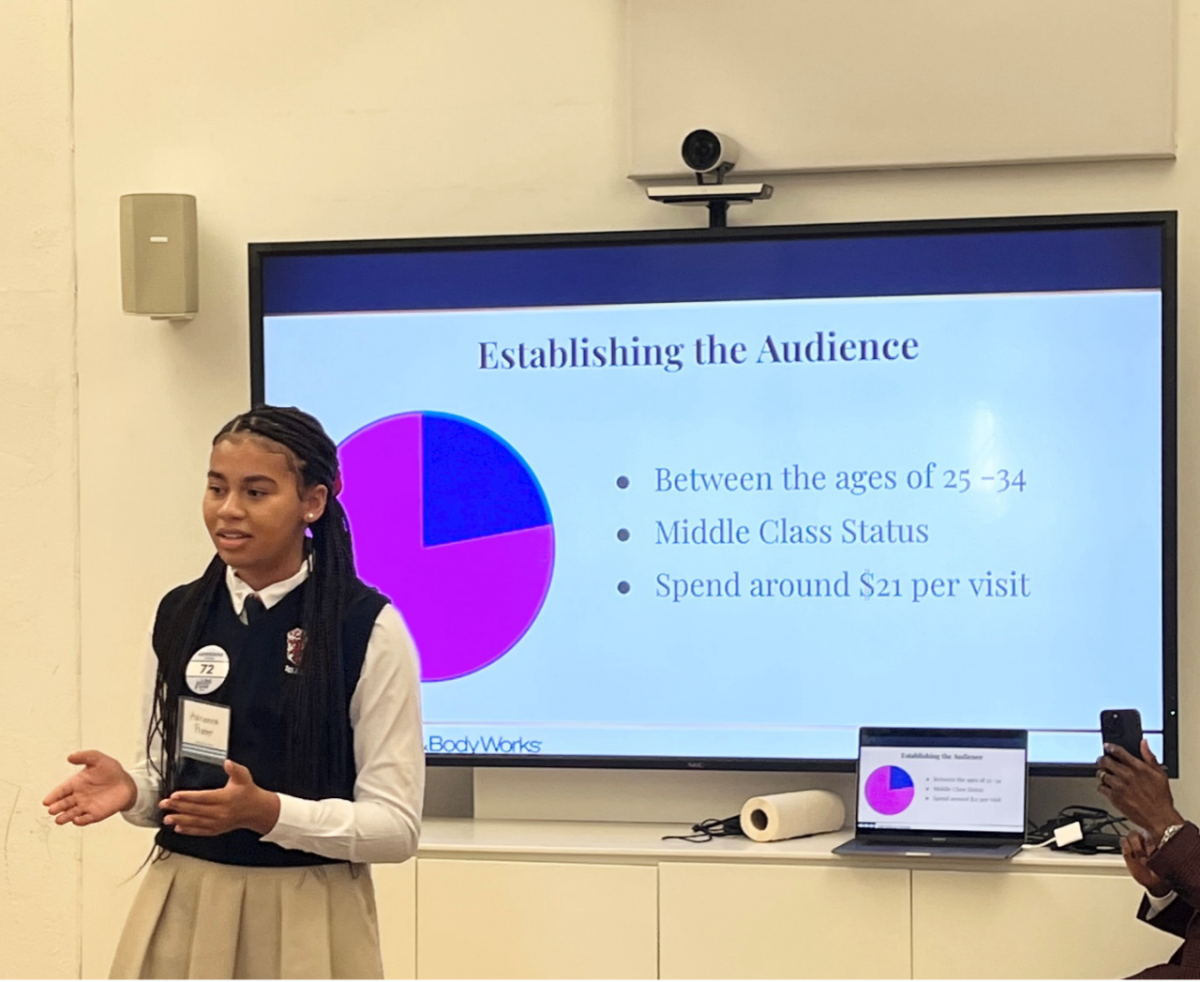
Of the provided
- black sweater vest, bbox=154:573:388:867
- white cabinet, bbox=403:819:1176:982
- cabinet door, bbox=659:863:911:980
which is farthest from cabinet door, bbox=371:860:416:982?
black sweater vest, bbox=154:573:388:867

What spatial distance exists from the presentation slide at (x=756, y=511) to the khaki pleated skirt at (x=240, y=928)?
1.67 meters

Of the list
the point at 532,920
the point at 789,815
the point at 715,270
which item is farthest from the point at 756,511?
the point at 532,920

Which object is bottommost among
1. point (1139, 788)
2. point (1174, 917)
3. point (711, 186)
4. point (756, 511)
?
point (1174, 917)

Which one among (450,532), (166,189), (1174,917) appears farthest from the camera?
(166,189)

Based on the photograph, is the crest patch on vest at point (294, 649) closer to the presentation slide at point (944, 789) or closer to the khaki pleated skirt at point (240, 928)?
the khaki pleated skirt at point (240, 928)

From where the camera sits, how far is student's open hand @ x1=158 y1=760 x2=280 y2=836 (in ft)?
7.40

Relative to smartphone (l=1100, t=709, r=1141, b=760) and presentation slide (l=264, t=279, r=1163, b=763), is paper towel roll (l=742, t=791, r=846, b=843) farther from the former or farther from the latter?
smartphone (l=1100, t=709, r=1141, b=760)

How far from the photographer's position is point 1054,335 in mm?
3904

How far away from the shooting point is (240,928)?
7.99 feet

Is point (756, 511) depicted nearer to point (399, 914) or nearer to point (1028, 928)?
point (1028, 928)

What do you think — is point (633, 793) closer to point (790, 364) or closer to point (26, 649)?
point (790, 364)

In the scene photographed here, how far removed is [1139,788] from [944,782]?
539 millimetres

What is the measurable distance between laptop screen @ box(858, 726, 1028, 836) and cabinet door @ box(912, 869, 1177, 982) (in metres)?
0.12

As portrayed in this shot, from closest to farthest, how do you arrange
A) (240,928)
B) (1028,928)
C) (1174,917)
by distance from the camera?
(240,928)
(1174,917)
(1028,928)
